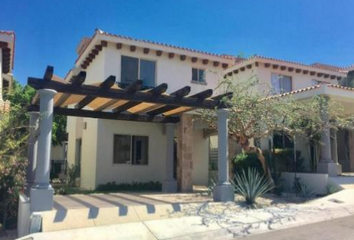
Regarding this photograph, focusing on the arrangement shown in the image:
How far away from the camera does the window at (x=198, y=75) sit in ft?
63.6

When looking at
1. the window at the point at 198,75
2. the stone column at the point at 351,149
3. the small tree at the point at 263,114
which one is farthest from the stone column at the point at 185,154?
the stone column at the point at 351,149

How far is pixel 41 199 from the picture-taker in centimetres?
885

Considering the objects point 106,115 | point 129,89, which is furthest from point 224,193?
point 106,115

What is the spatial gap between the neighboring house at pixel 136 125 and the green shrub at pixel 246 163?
219 cm

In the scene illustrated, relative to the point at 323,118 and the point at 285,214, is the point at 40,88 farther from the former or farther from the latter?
the point at 323,118

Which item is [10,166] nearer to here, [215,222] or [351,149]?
[215,222]

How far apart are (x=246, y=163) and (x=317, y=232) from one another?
6793 millimetres

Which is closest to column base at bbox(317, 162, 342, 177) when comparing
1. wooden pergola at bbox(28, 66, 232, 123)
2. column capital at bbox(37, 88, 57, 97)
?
wooden pergola at bbox(28, 66, 232, 123)

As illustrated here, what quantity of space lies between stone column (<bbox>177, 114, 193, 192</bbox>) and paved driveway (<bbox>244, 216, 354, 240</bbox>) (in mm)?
7326

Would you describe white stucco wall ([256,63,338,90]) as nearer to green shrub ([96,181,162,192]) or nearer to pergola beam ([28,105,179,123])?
pergola beam ([28,105,179,123])

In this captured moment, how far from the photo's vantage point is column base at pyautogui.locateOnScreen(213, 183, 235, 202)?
37.6 ft

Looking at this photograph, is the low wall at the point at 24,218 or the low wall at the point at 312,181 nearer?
the low wall at the point at 24,218

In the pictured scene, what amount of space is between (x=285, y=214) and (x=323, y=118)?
5554 millimetres

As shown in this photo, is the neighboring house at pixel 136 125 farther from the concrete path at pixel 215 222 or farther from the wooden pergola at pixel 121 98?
the concrete path at pixel 215 222
